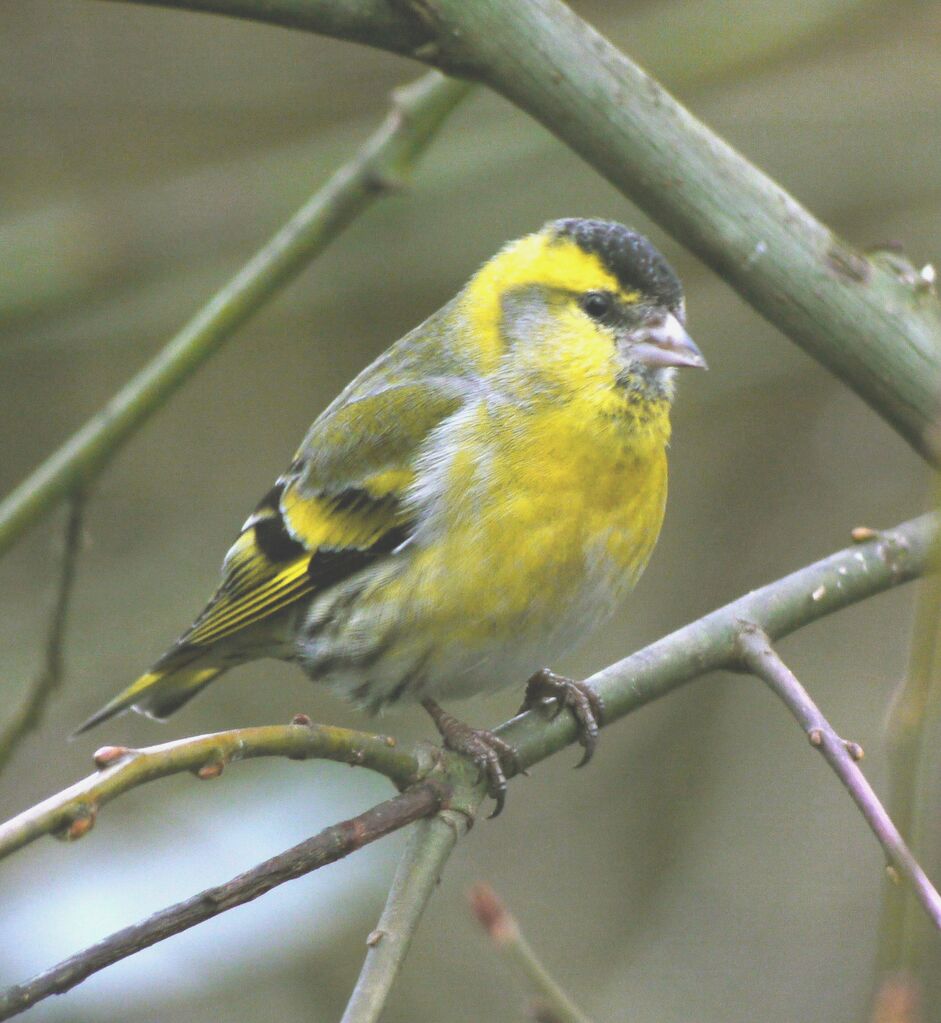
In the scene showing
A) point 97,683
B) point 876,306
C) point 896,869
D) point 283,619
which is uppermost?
point 97,683

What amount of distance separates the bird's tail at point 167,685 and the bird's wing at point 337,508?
→ 99 mm

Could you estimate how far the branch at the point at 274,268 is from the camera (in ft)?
11.6

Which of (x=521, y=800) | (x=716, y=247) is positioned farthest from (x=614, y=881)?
(x=716, y=247)

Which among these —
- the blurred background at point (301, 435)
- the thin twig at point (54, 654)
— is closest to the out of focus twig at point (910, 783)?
the thin twig at point (54, 654)

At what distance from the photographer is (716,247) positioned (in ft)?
9.37

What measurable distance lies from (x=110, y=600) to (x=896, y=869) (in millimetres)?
4063

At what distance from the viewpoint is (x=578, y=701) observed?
3.26m

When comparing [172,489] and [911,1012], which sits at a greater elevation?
[172,489]

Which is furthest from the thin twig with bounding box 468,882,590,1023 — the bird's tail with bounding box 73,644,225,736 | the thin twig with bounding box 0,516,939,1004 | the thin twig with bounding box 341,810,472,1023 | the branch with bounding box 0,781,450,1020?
the bird's tail with bounding box 73,644,225,736

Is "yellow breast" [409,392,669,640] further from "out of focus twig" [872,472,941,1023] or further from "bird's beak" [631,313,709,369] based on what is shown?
"out of focus twig" [872,472,941,1023]

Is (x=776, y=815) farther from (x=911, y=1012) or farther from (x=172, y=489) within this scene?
(x=911, y=1012)

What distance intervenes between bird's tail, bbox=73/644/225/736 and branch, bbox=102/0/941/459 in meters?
1.90

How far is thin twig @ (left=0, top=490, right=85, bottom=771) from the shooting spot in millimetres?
3400

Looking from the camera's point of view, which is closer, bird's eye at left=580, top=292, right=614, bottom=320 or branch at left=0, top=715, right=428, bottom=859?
branch at left=0, top=715, right=428, bottom=859
